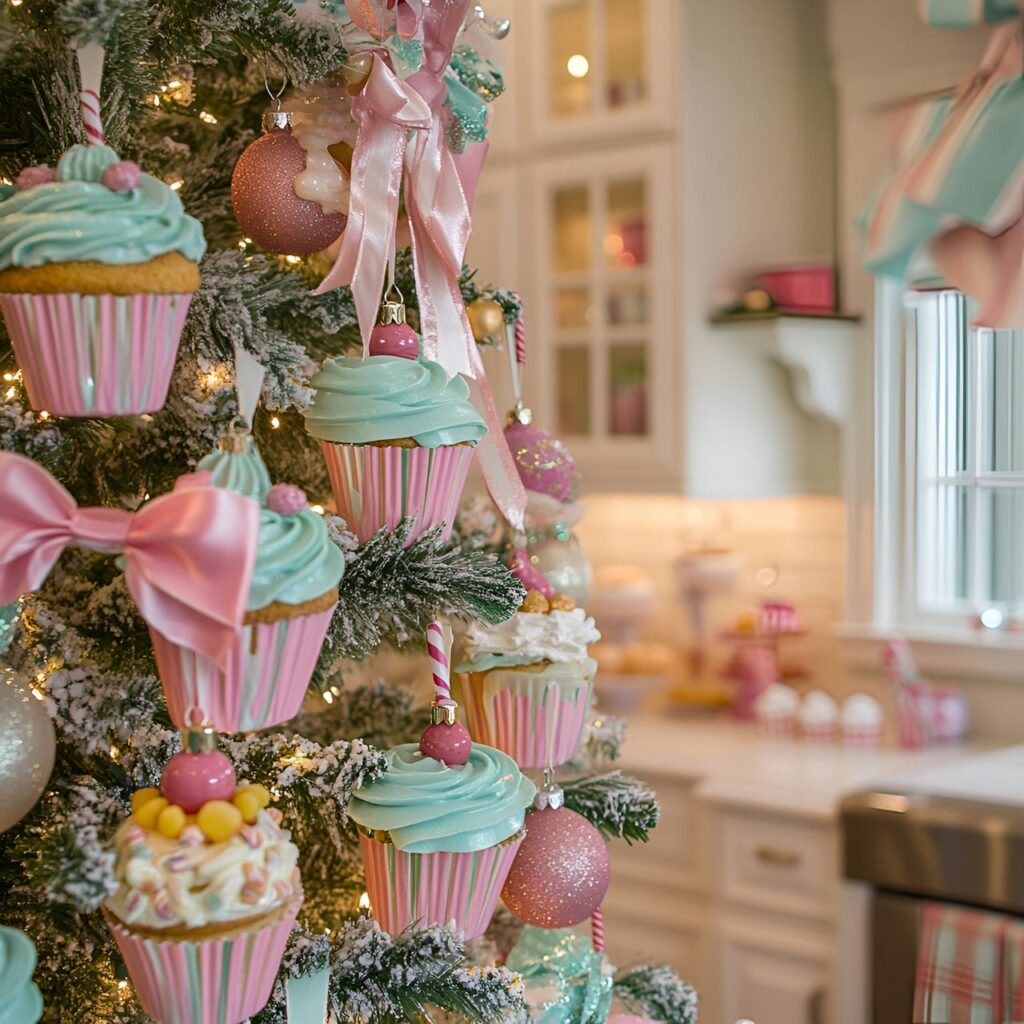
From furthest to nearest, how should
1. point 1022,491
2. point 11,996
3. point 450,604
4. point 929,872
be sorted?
point 1022,491
point 929,872
point 450,604
point 11,996

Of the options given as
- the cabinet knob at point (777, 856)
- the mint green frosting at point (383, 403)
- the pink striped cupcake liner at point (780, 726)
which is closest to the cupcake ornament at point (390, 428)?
the mint green frosting at point (383, 403)

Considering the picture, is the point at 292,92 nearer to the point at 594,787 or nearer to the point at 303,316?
the point at 303,316

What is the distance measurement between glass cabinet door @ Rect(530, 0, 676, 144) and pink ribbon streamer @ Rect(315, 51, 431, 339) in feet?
6.63

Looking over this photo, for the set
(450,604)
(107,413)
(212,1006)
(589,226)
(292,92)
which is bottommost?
(212,1006)

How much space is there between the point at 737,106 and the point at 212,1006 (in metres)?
2.65

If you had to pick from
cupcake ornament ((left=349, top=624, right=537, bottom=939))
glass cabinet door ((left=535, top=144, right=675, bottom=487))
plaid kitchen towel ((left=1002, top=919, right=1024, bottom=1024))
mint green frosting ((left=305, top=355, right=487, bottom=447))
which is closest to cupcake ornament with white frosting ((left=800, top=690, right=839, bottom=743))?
glass cabinet door ((left=535, top=144, right=675, bottom=487))

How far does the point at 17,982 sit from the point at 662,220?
241 cm

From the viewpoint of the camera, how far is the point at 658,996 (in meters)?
1.13

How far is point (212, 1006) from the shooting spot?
0.76m

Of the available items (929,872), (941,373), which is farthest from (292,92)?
(941,373)

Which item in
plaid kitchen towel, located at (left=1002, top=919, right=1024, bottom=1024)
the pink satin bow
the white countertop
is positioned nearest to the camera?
the pink satin bow

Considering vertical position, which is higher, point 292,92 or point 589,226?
point 589,226

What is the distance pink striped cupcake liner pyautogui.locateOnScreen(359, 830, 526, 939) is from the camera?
934mm

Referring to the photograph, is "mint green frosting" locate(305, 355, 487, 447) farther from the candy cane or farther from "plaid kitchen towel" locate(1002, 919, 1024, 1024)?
"plaid kitchen towel" locate(1002, 919, 1024, 1024)
